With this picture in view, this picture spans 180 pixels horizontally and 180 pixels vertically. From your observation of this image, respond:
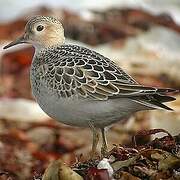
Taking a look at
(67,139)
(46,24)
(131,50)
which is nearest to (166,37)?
(131,50)

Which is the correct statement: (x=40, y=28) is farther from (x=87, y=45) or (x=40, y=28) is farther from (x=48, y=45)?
(x=87, y=45)

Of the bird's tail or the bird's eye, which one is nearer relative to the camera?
the bird's tail

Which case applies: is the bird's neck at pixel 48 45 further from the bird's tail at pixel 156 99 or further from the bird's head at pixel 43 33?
the bird's tail at pixel 156 99

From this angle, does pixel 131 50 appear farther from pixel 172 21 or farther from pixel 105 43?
pixel 172 21

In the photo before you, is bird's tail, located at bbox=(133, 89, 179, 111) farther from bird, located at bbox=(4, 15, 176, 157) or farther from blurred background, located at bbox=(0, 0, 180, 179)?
blurred background, located at bbox=(0, 0, 180, 179)

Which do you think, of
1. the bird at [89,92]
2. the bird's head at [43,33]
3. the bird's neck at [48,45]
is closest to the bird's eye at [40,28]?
the bird's head at [43,33]

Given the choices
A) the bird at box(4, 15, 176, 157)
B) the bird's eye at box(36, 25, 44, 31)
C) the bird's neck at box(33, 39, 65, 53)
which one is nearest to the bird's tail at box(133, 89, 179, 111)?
the bird at box(4, 15, 176, 157)
